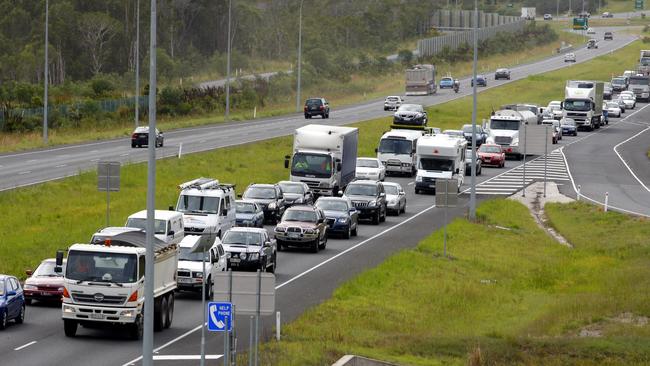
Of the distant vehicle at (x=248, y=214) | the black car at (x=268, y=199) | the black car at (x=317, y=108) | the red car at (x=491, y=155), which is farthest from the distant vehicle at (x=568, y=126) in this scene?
the distant vehicle at (x=248, y=214)

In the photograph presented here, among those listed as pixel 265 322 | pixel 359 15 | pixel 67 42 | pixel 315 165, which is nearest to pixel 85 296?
pixel 265 322

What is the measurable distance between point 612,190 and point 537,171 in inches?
333

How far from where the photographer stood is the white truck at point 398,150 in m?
73.4

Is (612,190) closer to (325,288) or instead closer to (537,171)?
(537,171)

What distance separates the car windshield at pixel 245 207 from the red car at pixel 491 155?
33777 mm

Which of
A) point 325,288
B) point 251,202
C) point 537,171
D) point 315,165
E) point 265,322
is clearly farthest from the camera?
point 537,171

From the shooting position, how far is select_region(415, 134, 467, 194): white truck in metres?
65.9

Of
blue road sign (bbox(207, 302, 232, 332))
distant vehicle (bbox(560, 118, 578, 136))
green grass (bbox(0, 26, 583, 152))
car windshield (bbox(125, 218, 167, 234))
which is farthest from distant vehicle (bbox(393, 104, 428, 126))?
Result: blue road sign (bbox(207, 302, 232, 332))

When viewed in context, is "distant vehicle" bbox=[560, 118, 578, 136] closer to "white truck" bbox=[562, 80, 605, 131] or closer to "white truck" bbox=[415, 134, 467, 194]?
"white truck" bbox=[562, 80, 605, 131]

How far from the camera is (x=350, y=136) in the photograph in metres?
61.5

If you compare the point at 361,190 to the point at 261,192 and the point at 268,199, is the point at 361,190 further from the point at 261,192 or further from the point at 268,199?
the point at 261,192

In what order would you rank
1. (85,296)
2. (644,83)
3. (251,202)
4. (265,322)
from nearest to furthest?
(85,296)
(265,322)
(251,202)
(644,83)

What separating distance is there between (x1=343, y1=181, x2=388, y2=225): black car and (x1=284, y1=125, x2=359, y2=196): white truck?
10.5 feet

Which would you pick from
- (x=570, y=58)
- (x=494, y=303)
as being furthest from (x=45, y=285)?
(x=570, y=58)
